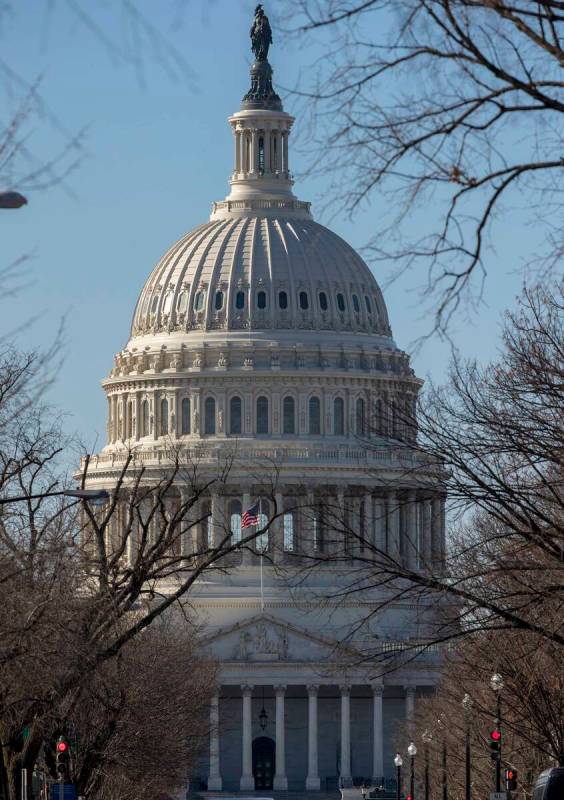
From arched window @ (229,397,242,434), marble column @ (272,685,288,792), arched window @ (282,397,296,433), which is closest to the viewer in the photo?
marble column @ (272,685,288,792)

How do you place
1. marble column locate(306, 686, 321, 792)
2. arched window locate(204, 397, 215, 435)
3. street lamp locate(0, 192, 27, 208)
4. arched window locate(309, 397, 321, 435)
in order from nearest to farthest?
street lamp locate(0, 192, 27, 208)
marble column locate(306, 686, 321, 792)
arched window locate(204, 397, 215, 435)
arched window locate(309, 397, 321, 435)

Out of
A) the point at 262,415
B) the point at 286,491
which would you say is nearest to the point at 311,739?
the point at 286,491

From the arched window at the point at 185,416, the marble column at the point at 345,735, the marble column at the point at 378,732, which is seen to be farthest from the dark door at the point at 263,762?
the arched window at the point at 185,416

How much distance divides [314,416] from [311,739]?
2455 cm

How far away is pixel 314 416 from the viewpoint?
7790 inches

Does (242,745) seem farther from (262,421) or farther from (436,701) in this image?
(436,701)

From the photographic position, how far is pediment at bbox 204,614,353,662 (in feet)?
602

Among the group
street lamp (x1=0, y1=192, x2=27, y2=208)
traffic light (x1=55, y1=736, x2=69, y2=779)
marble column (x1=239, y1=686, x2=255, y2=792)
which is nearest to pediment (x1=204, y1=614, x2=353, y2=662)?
marble column (x1=239, y1=686, x2=255, y2=792)

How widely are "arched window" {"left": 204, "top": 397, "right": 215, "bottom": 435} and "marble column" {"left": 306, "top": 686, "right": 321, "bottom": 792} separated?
2059 centimetres

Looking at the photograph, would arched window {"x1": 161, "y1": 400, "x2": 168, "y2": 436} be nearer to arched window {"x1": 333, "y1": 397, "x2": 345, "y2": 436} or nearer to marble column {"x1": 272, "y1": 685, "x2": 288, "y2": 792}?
arched window {"x1": 333, "y1": 397, "x2": 345, "y2": 436}

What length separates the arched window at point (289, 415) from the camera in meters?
198

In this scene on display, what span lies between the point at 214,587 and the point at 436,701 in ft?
217

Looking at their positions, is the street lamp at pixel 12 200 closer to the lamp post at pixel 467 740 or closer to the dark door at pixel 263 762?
the lamp post at pixel 467 740

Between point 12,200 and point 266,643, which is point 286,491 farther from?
point 12,200
